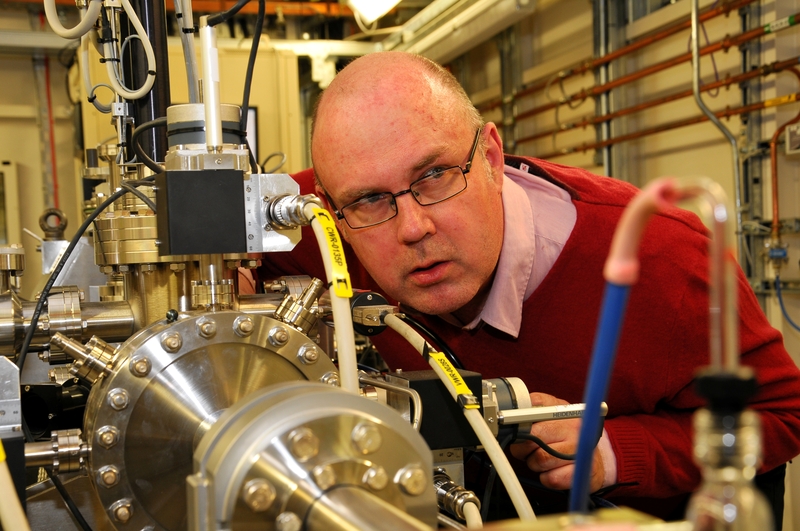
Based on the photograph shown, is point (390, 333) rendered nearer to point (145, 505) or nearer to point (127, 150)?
point (127, 150)

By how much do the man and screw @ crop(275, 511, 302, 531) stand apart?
524 mm

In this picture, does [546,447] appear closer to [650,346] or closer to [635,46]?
[650,346]

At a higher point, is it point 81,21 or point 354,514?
point 81,21

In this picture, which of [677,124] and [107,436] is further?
[677,124]

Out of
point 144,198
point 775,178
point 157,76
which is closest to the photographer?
point 144,198

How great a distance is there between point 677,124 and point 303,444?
2.95 m

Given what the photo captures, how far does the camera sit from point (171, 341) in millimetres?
701

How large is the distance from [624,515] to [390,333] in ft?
3.32

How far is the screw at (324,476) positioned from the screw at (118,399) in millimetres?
296

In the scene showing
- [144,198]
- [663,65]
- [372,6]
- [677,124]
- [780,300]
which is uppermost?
[372,6]

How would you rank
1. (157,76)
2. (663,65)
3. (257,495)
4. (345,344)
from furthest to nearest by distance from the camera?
(663,65)
(157,76)
(345,344)
(257,495)

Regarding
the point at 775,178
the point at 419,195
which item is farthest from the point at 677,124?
the point at 419,195

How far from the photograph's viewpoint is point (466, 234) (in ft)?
3.64

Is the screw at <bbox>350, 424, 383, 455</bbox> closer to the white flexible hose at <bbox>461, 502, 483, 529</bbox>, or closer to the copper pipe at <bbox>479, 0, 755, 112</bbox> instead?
the white flexible hose at <bbox>461, 502, 483, 529</bbox>
